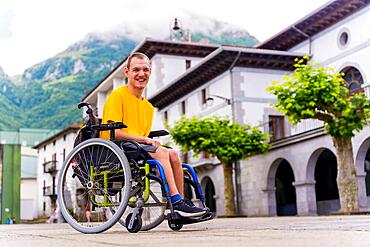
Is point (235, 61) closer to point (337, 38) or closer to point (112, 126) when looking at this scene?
point (337, 38)

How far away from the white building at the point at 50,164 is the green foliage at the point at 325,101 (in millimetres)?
34839

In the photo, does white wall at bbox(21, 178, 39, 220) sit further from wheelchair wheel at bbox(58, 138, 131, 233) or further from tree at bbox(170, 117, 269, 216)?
wheelchair wheel at bbox(58, 138, 131, 233)

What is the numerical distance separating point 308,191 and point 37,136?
157 ft

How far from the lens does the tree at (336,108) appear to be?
13711 mm

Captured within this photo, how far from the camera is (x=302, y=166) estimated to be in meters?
19.7

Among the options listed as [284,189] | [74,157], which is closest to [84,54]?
[284,189]

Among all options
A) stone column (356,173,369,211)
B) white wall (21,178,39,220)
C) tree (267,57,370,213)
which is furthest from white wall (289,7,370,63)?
white wall (21,178,39,220)

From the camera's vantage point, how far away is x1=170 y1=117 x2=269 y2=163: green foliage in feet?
66.4

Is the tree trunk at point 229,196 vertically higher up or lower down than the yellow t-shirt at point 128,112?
lower down

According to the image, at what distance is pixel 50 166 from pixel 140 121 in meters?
49.8

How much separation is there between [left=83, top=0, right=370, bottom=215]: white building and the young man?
1370cm

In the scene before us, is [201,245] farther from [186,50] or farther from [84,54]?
[84,54]

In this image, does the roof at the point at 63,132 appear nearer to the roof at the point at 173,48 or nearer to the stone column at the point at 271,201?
the roof at the point at 173,48

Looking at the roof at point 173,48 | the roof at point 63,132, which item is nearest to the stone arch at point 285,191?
the roof at point 173,48
